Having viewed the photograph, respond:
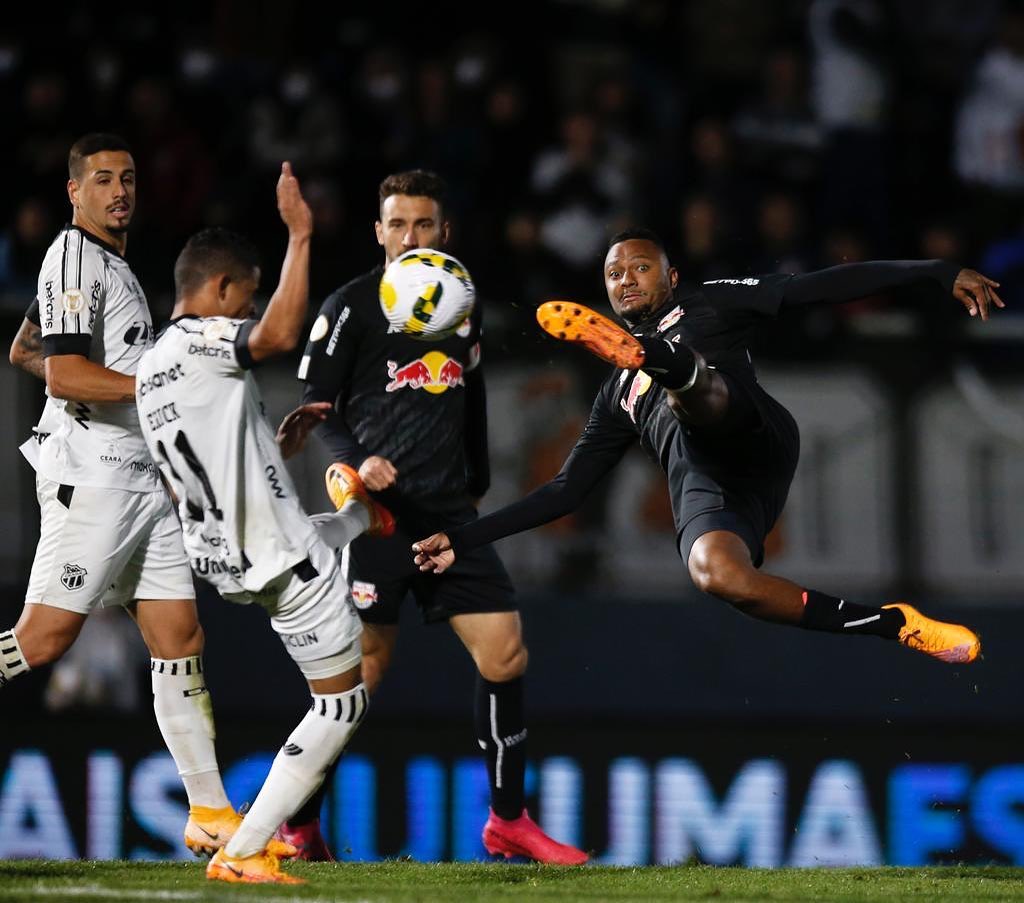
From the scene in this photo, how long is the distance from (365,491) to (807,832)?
3.97 metres

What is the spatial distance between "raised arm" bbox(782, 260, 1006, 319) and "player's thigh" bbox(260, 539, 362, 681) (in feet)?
6.56

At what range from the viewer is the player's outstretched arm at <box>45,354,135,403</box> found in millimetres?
6105

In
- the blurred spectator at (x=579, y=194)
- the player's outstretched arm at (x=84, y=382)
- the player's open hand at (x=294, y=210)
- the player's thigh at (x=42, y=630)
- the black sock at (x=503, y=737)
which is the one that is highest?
the blurred spectator at (x=579, y=194)

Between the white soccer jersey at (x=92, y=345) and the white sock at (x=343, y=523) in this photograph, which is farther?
the white soccer jersey at (x=92, y=345)

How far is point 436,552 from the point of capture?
6.26 meters

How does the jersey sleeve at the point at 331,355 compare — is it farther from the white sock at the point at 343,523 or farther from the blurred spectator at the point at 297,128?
the blurred spectator at the point at 297,128

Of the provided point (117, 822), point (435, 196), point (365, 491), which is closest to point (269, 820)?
point (365, 491)

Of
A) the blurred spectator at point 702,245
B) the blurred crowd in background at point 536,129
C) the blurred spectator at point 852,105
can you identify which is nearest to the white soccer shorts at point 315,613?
the blurred spectator at point 702,245

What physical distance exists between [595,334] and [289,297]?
1.02m

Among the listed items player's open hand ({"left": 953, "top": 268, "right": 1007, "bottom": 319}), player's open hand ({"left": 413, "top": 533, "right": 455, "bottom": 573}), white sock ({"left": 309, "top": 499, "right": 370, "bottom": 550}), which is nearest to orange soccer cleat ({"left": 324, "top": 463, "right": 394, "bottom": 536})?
white sock ({"left": 309, "top": 499, "right": 370, "bottom": 550})

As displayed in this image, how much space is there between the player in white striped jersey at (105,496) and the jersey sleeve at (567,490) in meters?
1.03

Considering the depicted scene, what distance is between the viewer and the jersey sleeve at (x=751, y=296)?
658cm

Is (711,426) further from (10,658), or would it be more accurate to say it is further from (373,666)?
(10,658)

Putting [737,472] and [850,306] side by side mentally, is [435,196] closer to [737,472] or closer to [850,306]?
[737,472]
